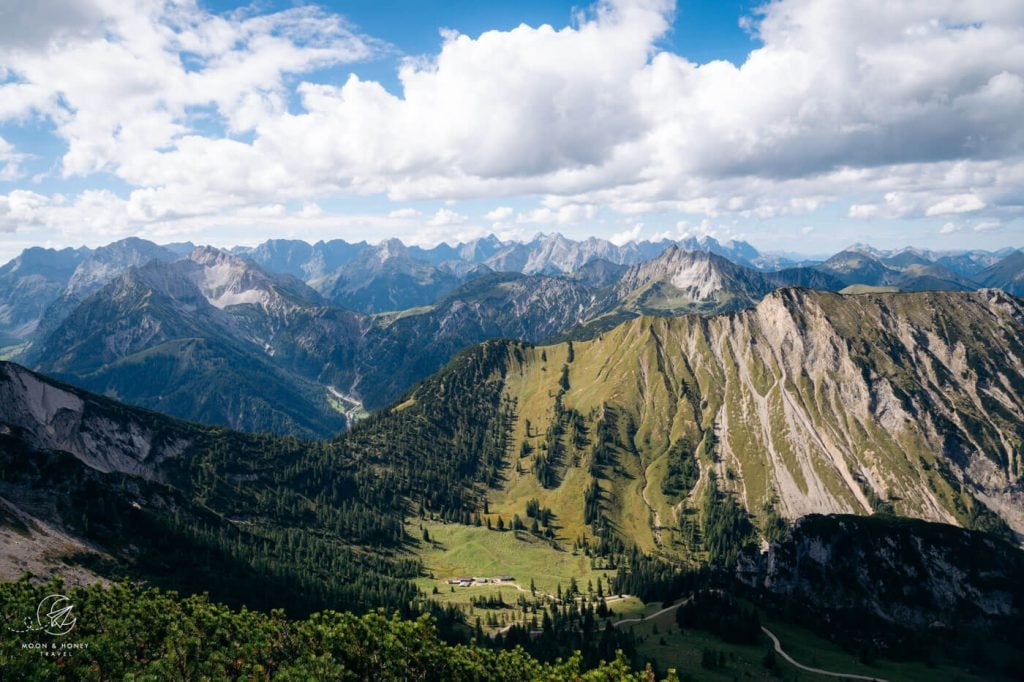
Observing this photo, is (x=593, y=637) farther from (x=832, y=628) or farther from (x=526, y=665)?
(x=526, y=665)

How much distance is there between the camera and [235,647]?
74562mm

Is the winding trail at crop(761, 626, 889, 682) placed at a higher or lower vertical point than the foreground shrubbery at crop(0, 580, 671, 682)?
lower

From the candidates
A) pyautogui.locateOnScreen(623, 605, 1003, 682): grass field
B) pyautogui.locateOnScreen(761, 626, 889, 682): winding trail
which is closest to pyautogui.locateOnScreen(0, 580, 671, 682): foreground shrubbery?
pyautogui.locateOnScreen(623, 605, 1003, 682): grass field

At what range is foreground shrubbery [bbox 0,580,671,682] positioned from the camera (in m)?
64.9

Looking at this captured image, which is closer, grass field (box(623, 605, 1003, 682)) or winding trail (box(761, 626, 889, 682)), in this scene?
winding trail (box(761, 626, 889, 682))

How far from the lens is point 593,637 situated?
180375mm

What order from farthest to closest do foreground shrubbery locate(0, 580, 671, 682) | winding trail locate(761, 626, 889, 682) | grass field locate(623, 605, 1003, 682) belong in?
grass field locate(623, 605, 1003, 682) < winding trail locate(761, 626, 889, 682) < foreground shrubbery locate(0, 580, 671, 682)

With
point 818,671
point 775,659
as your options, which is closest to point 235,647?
point 775,659

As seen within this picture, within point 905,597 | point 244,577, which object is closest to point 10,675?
point 244,577

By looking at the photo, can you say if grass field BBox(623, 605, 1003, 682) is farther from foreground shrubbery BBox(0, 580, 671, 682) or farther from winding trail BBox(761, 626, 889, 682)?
foreground shrubbery BBox(0, 580, 671, 682)

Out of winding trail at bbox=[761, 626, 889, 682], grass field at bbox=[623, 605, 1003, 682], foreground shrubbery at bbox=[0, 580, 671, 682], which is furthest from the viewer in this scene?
grass field at bbox=[623, 605, 1003, 682]

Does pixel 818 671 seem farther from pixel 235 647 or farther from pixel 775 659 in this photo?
pixel 235 647

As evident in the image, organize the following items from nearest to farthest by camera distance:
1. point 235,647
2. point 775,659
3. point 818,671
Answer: point 235,647 → point 818,671 → point 775,659

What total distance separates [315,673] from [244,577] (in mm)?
143045
